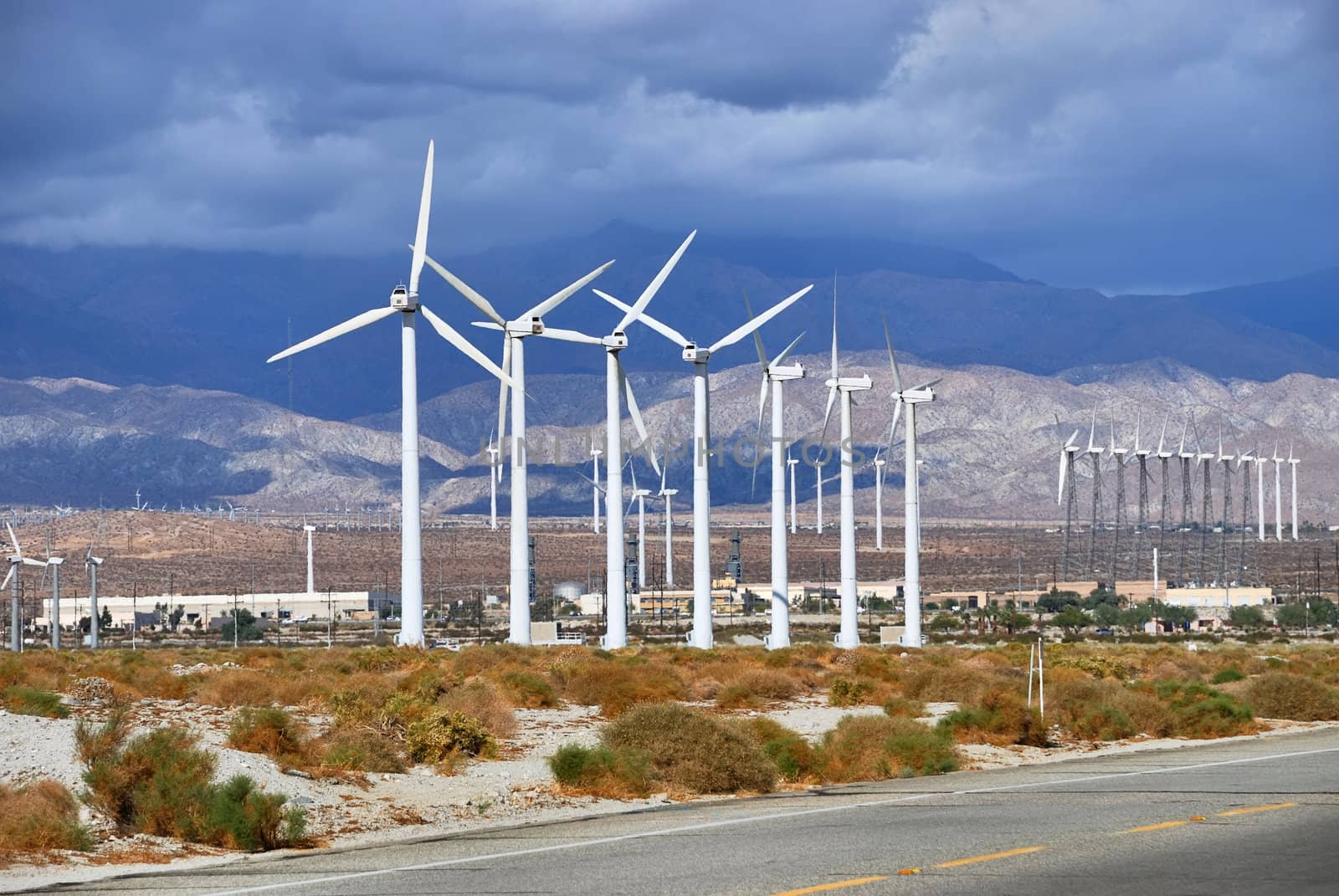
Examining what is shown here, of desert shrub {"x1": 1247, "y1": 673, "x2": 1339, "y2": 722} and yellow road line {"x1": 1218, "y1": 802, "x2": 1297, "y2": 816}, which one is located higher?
yellow road line {"x1": 1218, "y1": 802, "x2": 1297, "y2": 816}

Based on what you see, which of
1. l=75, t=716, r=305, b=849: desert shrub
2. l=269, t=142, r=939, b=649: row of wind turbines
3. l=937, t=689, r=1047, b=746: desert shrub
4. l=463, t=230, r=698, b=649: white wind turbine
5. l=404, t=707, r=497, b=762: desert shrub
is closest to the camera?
l=75, t=716, r=305, b=849: desert shrub

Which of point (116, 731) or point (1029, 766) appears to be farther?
point (1029, 766)

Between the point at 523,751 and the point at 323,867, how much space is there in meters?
14.2

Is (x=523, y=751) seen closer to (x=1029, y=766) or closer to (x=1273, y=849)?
(x=1029, y=766)

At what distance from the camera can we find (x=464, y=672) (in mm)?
53406

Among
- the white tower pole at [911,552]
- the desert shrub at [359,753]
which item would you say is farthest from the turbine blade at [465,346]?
the desert shrub at [359,753]

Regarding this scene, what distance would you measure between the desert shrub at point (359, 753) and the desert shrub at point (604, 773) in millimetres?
3166

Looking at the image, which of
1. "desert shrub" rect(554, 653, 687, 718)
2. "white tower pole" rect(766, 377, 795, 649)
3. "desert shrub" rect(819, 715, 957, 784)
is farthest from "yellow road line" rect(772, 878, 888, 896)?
"white tower pole" rect(766, 377, 795, 649)

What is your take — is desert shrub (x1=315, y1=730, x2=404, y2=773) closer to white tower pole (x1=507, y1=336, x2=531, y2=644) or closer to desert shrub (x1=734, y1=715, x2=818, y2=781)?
desert shrub (x1=734, y1=715, x2=818, y2=781)

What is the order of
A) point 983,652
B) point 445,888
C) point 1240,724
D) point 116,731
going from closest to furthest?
point 445,888, point 116,731, point 1240,724, point 983,652

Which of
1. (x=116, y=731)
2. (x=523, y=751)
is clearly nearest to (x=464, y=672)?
(x=523, y=751)

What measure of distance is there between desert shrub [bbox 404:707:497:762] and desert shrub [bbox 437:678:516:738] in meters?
0.56

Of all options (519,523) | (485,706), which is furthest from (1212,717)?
(519,523)

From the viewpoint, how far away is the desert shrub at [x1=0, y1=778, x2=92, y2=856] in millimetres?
21938
